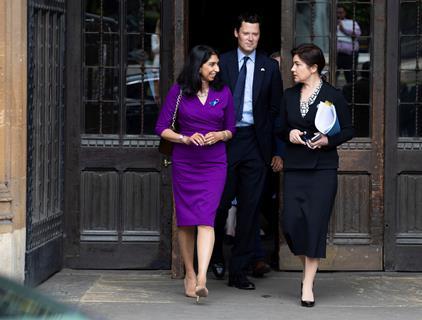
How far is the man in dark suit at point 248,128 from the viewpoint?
958 cm

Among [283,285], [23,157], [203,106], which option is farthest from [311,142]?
[23,157]

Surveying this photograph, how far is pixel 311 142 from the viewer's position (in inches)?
351

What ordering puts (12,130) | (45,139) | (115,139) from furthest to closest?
(115,139)
(45,139)
(12,130)

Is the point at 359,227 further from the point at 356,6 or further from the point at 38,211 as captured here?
the point at 38,211

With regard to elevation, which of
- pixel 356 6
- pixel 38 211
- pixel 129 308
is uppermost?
pixel 356 6

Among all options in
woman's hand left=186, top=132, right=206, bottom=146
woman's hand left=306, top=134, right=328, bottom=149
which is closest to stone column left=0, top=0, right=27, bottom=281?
woman's hand left=186, top=132, right=206, bottom=146

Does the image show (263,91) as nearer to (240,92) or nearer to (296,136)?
(240,92)

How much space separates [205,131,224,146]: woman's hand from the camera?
898 cm

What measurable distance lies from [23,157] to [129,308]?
144cm

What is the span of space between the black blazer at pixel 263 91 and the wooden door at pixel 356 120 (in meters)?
0.53

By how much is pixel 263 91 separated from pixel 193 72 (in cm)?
76

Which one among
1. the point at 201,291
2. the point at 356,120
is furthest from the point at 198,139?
the point at 356,120

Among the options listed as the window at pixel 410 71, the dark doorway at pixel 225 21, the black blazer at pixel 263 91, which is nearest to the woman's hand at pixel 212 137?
the black blazer at pixel 263 91

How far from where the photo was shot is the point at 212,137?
8.99m
